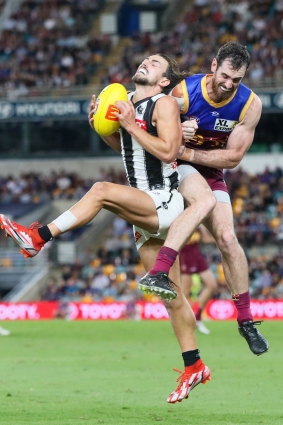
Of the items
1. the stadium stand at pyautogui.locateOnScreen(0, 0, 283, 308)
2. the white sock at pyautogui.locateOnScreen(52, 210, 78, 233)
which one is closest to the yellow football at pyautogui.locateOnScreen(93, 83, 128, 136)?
the white sock at pyautogui.locateOnScreen(52, 210, 78, 233)

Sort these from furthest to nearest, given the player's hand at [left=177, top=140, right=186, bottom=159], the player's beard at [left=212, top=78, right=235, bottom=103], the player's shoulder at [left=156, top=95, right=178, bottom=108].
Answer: the player's beard at [left=212, top=78, right=235, bottom=103]
the player's hand at [left=177, top=140, right=186, bottom=159]
the player's shoulder at [left=156, top=95, right=178, bottom=108]

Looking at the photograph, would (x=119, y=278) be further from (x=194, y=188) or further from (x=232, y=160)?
(x=194, y=188)

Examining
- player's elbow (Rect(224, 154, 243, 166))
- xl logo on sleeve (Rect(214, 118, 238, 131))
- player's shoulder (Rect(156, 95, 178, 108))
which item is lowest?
player's elbow (Rect(224, 154, 243, 166))

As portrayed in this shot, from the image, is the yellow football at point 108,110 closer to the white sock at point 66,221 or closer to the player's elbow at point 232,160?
the white sock at point 66,221

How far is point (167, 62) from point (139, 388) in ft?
12.6

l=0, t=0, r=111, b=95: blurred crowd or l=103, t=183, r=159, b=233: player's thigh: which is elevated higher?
l=103, t=183, r=159, b=233: player's thigh

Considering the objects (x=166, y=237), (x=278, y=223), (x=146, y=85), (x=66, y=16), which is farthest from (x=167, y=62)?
(x=66, y=16)

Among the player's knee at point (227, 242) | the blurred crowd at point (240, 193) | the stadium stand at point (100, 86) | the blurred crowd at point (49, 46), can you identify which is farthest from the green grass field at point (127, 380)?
the blurred crowd at point (49, 46)

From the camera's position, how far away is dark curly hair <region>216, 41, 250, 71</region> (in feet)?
24.7

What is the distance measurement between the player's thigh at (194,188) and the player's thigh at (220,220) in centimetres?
33

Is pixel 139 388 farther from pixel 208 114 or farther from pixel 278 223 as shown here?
pixel 278 223

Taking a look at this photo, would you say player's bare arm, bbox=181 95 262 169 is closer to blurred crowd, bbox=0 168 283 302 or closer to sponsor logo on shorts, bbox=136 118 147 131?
sponsor logo on shorts, bbox=136 118 147 131

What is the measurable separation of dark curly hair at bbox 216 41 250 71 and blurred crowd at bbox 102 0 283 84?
20541mm

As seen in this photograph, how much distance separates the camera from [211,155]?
7.79 meters
